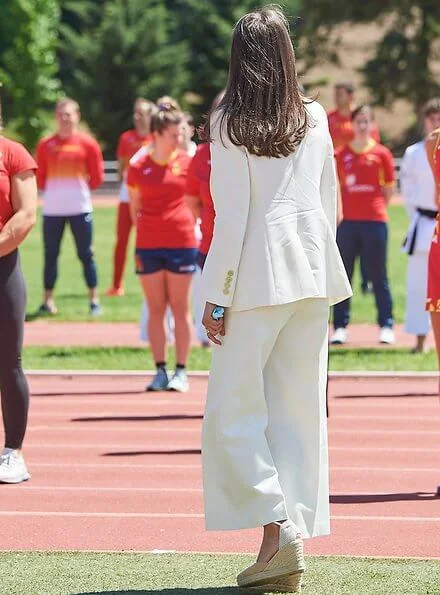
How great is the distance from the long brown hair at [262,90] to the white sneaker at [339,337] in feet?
28.2

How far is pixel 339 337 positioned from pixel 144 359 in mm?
1999

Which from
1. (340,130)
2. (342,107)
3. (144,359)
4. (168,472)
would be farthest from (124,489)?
(342,107)

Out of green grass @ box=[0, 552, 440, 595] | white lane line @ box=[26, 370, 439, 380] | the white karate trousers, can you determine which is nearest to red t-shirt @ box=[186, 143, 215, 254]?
white lane line @ box=[26, 370, 439, 380]

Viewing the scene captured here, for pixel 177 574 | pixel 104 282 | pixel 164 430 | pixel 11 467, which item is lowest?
pixel 104 282

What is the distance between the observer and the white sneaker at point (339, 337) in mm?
14055

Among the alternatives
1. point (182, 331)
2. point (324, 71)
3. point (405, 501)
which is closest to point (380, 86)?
point (324, 71)

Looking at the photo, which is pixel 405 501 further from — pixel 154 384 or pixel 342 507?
pixel 154 384

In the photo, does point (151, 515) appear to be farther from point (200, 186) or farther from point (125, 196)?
point (125, 196)

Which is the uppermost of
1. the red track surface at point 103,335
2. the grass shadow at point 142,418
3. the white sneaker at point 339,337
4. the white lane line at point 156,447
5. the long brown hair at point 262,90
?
the long brown hair at point 262,90

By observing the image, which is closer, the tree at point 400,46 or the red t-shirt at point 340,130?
the red t-shirt at point 340,130

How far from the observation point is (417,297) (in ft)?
43.4

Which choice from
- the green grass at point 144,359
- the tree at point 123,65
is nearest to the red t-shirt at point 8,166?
the green grass at point 144,359

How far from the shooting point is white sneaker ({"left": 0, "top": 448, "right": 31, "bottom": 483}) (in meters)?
7.86

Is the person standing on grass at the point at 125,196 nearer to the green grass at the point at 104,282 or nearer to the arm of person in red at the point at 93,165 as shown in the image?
the green grass at the point at 104,282
